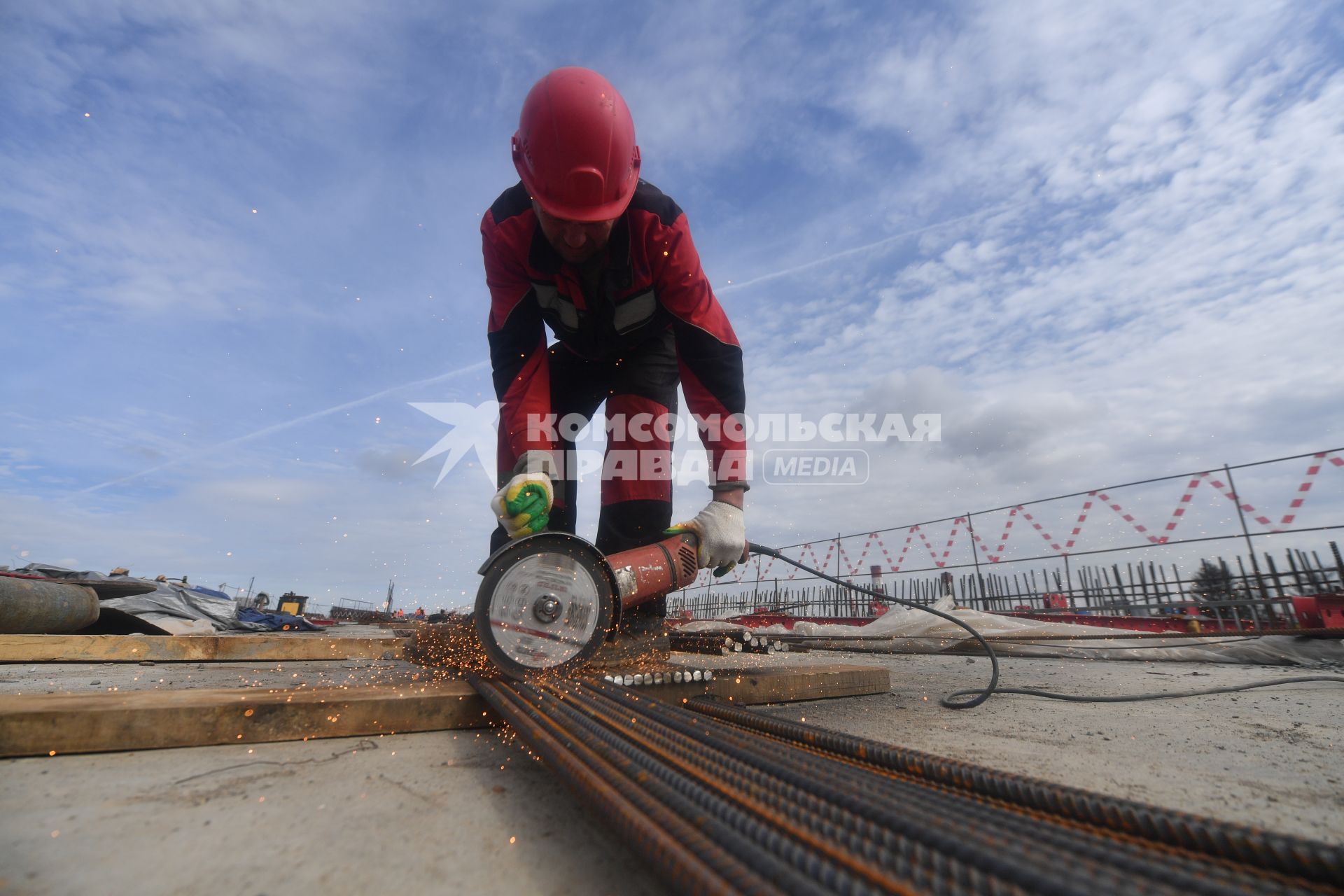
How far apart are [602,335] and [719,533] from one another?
1.14 meters

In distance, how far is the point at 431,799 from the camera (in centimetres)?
95

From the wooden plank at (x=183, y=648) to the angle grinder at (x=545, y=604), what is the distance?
91.5 inches

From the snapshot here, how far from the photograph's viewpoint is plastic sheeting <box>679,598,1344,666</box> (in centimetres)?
358

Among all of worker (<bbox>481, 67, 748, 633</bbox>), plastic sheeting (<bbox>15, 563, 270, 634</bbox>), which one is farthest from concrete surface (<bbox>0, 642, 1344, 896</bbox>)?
plastic sheeting (<bbox>15, 563, 270, 634</bbox>)

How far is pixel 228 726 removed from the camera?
121 cm

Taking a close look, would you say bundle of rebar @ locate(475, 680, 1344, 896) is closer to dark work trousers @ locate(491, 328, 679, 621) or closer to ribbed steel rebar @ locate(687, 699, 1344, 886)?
ribbed steel rebar @ locate(687, 699, 1344, 886)

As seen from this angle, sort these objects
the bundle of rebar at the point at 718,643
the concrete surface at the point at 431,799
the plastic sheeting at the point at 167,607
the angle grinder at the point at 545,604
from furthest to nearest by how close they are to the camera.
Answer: the plastic sheeting at the point at 167,607, the bundle of rebar at the point at 718,643, the angle grinder at the point at 545,604, the concrete surface at the point at 431,799

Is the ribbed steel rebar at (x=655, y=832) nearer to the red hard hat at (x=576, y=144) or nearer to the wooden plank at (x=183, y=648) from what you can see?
the red hard hat at (x=576, y=144)

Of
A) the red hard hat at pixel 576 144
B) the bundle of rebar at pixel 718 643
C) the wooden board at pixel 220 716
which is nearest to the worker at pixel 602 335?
the red hard hat at pixel 576 144

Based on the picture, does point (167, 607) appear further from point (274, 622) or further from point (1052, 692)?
point (1052, 692)

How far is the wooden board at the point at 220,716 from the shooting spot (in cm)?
108

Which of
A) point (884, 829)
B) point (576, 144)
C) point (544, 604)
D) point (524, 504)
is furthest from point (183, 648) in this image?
point (884, 829)

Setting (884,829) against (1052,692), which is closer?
(884,829)

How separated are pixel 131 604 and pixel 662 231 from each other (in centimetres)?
697
